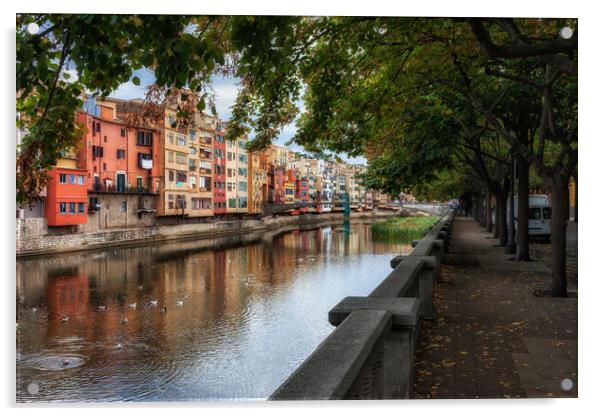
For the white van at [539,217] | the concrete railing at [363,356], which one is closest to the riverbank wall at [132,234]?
the concrete railing at [363,356]

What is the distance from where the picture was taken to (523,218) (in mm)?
12711

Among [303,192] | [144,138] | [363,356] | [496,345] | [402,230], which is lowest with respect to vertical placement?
[402,230]

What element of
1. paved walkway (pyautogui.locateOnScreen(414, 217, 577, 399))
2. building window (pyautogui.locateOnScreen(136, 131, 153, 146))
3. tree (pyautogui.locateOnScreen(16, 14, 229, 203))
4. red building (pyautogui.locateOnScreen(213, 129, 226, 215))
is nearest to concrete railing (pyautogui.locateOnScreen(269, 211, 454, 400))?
paved walkway (pyautogui.locateOnScreen(414, 217, 577, 399))

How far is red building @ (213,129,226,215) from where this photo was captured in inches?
327

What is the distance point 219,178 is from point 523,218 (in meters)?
6.76

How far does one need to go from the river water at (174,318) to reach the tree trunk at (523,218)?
420 centimetres

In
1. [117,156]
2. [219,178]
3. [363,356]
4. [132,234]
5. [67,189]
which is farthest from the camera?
[132,234]

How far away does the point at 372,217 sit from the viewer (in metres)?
42.6

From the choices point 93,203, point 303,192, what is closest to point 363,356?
point 93,203

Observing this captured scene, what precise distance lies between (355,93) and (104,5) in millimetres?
4534

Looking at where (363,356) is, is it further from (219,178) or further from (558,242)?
(219,178)

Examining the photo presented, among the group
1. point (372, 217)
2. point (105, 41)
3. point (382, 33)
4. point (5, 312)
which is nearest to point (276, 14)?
point (105, 41)

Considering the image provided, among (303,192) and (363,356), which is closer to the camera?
(363,356)

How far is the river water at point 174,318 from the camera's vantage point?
945 cm
